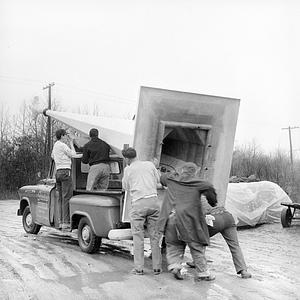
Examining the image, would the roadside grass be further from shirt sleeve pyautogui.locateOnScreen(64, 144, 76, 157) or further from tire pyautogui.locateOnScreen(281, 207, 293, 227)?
shirt sleeve pyautogui.locateOnScreen(64, 144, 76, 157)

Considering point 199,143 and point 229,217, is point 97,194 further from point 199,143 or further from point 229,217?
point 229,217

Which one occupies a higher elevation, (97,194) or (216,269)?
(97,194)

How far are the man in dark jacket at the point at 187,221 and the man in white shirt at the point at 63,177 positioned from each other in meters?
3.27

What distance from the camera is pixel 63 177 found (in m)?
10.5

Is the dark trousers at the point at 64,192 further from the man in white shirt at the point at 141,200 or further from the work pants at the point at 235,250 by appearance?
the work pants at the point at 235,250

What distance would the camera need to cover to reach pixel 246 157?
2962 cm

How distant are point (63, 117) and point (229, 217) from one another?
4405 millimetres

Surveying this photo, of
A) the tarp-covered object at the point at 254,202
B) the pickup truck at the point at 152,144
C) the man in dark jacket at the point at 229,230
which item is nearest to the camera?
the man in dark jacket at the point at 229,230

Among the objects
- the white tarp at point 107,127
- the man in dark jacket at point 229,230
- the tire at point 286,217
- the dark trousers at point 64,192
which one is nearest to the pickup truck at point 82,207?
the dark trousers at point 64,192

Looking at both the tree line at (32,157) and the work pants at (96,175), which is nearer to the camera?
the work pants at (96,175)

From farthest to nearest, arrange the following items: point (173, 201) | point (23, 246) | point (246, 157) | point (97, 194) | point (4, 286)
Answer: point (246, 157)
point (23, 246)
point (97, 194)
point (173, 201)
point (4, 286)

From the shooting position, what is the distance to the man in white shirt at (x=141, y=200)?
26.7 ft

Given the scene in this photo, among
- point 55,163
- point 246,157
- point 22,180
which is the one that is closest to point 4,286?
point 55,163

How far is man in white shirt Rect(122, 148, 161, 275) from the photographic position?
8145 mm
